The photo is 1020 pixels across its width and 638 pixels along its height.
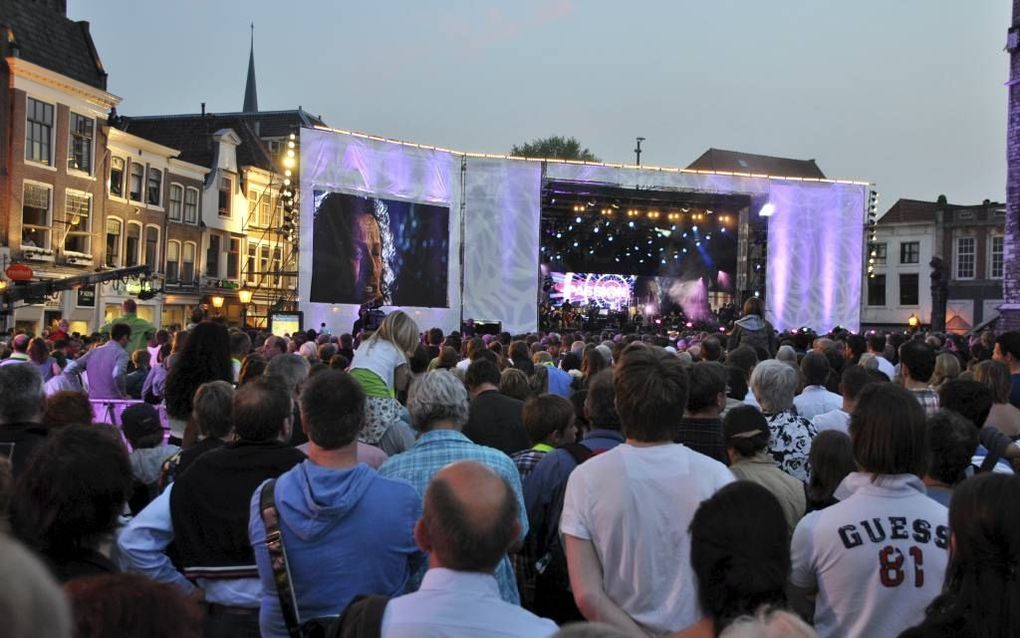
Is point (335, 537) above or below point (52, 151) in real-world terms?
below

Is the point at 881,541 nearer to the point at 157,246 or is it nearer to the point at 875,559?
the point at 875,559

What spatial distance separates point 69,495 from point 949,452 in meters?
3.15

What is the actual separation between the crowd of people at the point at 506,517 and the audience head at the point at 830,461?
0.04 feet

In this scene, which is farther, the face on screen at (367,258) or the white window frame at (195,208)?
the white window frame at (195,208)

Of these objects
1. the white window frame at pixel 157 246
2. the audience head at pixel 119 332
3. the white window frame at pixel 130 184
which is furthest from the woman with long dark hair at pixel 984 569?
the white window frame at pixel 157 246

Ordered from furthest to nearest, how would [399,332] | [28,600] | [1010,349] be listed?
[1010,349] < [399,332] < [28,600]

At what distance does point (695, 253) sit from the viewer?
3120 cm

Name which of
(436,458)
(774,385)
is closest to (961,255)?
(774,385)

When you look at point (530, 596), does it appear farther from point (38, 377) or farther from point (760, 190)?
point (760, 190)

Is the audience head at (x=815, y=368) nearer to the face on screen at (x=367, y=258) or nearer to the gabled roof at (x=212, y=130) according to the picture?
the face on screen at (x=367, y=258)

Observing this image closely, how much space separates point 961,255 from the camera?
Result: 47500 mm

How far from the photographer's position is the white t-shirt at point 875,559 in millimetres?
2762

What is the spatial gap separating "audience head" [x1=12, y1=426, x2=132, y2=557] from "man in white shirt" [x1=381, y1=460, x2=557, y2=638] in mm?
942

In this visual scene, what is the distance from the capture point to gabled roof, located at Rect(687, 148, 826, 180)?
56.3 metres
